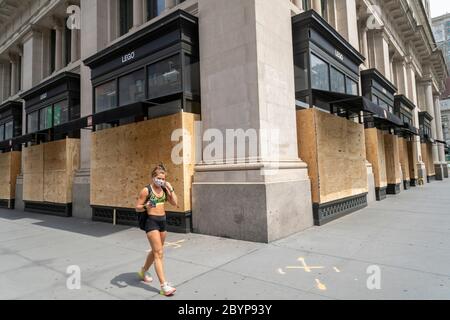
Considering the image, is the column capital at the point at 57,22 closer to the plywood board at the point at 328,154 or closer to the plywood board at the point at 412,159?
the plywood board at the point at 328,154

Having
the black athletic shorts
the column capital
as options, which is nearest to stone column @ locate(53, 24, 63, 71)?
the column capital

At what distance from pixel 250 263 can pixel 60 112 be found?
41.7 feet

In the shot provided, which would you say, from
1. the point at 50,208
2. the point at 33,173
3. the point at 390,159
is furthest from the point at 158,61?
the point at 390,159

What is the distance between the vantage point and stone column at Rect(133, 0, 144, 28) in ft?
39.5

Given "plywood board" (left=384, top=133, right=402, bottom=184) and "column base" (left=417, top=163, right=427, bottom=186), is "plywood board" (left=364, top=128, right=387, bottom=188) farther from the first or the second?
"column base" (left=417, top=163, right=427, bottom=186)

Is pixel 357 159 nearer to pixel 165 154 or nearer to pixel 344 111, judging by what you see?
pixel 344 111

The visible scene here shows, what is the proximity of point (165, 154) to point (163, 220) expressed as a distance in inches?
177

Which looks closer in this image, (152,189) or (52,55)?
(152,189)

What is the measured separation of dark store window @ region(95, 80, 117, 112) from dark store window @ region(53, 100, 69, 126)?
2546 millimetres

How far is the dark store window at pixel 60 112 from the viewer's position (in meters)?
13.8

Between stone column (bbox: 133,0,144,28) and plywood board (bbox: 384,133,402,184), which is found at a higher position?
stone column (bbox: 133,0,144,28)

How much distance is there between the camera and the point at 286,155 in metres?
8.27

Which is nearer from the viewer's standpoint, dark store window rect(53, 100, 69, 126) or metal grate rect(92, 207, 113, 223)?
metal grate rect(92, 207, 113, 223)
